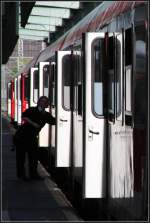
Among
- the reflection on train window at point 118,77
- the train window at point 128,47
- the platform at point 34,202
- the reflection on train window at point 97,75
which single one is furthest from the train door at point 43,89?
the train window at point 128,47

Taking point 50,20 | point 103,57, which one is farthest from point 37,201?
point 50,20

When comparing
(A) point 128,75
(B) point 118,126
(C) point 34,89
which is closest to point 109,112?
(B) point 118,126

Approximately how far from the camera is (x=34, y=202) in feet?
35.4

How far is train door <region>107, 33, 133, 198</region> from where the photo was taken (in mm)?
7098

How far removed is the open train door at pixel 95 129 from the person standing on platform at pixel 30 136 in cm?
501

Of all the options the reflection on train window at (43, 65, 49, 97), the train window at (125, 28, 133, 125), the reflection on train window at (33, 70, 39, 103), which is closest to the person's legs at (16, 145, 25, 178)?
the reflection on train window at (43, 65, 49, 97)

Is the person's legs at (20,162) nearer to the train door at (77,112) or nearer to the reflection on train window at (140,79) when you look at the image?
the train door at (77,112)

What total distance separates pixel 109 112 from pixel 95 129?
31 cm

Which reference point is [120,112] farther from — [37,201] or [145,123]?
[37,201]

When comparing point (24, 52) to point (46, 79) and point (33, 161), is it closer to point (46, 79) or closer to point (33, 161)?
point (46, 79)

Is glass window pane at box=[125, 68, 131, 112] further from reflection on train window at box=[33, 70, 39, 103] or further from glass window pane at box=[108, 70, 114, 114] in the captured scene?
reflection on train window at box=[33, 70, 39, 103]

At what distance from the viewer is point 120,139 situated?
7.56 meters

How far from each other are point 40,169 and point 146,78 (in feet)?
32.7

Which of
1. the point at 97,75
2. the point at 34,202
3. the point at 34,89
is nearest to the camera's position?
the point at 97,75
